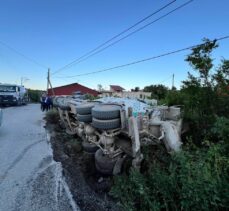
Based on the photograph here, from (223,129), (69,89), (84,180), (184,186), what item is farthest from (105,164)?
(69,89)

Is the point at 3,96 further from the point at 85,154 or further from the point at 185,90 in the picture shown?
the point at 185,90

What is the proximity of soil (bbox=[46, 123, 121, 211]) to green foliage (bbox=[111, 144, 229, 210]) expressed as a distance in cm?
36

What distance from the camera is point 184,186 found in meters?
3.06

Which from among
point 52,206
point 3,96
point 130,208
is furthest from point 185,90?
point 3,96

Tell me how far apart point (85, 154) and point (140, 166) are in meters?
2.63

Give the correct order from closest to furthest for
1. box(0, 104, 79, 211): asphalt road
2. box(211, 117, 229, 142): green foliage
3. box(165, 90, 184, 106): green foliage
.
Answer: box(0, 104, 79, 211): asphalt road, box(211, 117, 229, 142): green foliage, box(165, 90, 184, 106): green foliage

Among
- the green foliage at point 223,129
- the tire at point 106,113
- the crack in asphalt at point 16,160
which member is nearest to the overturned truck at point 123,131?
the tire at point 106,113

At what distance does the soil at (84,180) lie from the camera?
4.01 metres

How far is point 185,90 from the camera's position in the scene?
22.3ft

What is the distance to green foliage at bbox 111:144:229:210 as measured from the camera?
297 cm

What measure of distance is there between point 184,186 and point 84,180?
274cm

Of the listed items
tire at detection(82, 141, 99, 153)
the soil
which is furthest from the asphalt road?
tire at detection(82, 141, 99, 153)

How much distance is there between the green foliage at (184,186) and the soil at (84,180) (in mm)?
359

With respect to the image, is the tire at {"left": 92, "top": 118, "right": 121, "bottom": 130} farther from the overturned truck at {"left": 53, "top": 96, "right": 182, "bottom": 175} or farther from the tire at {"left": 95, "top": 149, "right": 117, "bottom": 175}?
the tire at {"left": 95, "top": 149, "right": 117, "bottom": 175}
